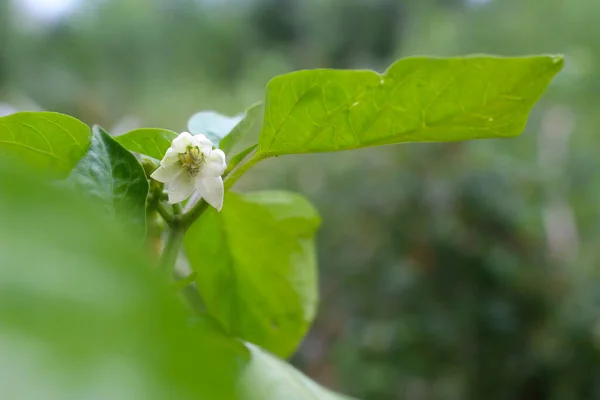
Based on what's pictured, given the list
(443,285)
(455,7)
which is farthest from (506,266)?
(455,7)

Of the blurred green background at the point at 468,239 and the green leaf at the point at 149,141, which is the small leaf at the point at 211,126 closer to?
the green leaf at the point at 149,141

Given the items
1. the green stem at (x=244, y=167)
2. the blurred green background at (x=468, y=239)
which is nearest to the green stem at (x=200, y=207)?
the green stem at (x=244, y=167)

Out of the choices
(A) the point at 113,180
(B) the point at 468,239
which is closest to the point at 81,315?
(A) the point at 113,180

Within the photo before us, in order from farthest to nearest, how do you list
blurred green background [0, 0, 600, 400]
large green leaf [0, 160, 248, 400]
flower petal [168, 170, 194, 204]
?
blurred green background [0, 0, 600, 400] → flower petal [168, 170, 194, 204] → large green leaf [0, 160, 248, 400]

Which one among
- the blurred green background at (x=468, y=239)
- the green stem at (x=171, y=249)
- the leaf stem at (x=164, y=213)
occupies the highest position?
the leaf stem at (x=164, y=213)

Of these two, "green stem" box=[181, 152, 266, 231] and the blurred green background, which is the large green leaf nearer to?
"green stem" box=[181, 152, 266, 231]

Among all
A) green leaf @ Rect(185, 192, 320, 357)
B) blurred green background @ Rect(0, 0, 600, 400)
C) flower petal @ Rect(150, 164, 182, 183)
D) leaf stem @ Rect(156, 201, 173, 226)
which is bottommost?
blurred green background @ Rect(0, 0, 600, 400)

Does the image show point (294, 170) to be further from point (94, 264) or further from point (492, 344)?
point (94, 264)

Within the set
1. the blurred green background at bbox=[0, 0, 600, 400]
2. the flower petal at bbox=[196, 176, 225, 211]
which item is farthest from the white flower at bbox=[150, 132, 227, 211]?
the blurred green background at bbox=[0, 0, 600, 400]
